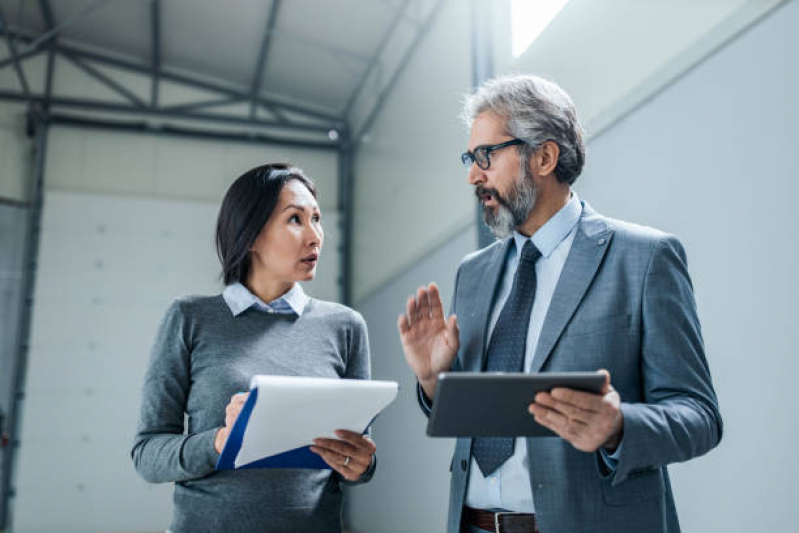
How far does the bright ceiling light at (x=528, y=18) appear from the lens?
3389mm

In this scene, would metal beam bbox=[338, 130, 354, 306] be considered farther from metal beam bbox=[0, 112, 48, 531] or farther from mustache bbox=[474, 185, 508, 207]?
mustache bbox=[474, 185, 508, 207]

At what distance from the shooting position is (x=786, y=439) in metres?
1.83

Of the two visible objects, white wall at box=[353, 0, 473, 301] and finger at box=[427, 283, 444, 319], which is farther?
white wall at box=[353, 0, 473, 301]

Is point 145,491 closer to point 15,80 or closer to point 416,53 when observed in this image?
point 15,80

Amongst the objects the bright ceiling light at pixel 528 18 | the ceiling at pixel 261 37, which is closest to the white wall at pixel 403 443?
the bright ceiling light at pixel 528 18

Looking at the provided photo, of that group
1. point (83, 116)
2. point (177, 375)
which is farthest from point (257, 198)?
point (83, 116)

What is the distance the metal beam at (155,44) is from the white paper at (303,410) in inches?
239

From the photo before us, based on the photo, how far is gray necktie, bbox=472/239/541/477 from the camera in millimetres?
1381

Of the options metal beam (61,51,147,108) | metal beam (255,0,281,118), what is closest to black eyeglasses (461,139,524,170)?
metal beam (255,0,281,118)

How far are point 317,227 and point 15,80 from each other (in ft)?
22.6

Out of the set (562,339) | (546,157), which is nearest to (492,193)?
(546,157)

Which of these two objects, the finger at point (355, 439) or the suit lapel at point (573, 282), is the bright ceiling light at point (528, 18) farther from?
the finger at point (355, 439)

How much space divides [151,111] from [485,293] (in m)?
6.82

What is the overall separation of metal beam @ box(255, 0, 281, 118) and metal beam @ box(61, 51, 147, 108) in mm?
1212
